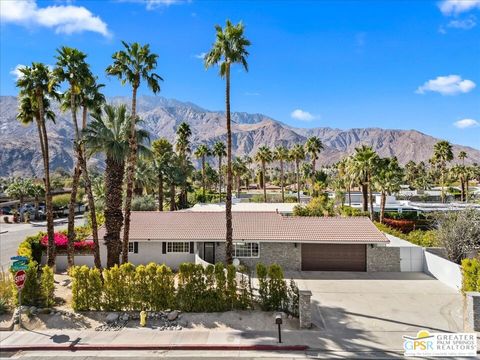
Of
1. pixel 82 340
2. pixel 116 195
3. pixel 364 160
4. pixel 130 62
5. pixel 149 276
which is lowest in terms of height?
pixel 82 340

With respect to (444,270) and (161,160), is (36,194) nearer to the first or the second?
(161,160)

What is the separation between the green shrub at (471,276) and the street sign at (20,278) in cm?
2114

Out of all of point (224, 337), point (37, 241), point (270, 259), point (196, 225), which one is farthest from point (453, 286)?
point (37, 241)

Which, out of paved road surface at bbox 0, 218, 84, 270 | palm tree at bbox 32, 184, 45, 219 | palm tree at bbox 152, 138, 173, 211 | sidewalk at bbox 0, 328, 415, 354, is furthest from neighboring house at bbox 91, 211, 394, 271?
palm tree at bbox 32, 184, 45, 219

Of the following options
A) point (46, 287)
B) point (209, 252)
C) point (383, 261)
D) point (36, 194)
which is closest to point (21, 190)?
point (36, 194)

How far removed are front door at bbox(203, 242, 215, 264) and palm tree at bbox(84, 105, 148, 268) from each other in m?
6.44

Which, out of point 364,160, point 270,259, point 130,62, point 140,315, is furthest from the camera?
point 364,160

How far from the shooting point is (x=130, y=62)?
23.1 m

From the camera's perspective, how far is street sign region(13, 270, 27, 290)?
57.2ft

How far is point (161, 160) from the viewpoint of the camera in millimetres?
54469

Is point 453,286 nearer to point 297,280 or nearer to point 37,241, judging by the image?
point 297,280

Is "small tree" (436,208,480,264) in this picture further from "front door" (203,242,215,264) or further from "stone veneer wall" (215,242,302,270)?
"front door" (203,242,215,264)

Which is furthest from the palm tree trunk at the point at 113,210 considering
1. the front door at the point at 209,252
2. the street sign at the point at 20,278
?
the front door at the point at 209,252

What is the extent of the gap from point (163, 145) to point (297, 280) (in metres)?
37.4
